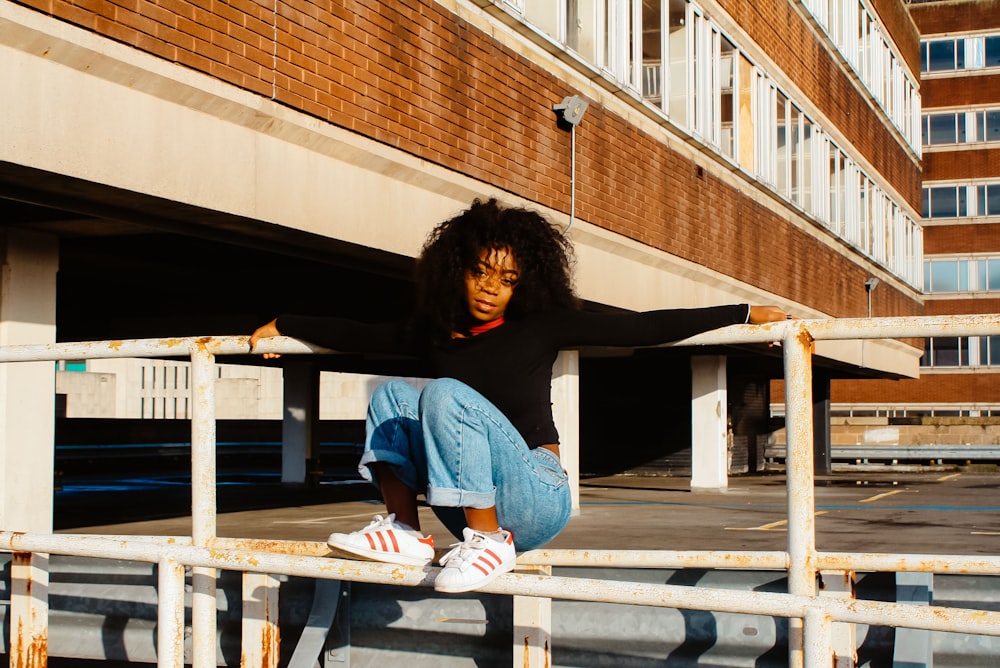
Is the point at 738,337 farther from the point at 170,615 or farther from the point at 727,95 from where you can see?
the point at 727,95

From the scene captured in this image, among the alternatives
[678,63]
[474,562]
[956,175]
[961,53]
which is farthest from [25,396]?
[961,53]

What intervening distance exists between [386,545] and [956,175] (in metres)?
50.2

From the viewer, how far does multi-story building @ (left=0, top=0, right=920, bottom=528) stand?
660 centimetres

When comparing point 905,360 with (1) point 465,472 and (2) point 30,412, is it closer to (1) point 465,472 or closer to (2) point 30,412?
(2) point 30,412

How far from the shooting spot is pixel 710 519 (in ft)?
44.6

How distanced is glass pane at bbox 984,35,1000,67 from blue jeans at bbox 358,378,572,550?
166ft

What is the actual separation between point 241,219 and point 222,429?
80.5 ft

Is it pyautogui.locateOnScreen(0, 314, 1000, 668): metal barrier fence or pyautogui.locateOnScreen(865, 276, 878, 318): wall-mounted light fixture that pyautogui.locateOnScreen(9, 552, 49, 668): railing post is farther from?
pyautogui.locateOnScreen(865, 276, 878, 318): wall-mounted light fixture

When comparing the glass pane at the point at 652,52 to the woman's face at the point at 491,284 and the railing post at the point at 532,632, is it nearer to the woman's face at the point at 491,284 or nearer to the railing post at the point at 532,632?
the woman's face at the point at 491,284

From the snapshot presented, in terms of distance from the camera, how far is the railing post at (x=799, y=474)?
10.3 feet

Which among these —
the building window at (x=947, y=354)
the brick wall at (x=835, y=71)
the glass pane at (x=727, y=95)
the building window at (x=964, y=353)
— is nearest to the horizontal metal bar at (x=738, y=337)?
the glass pane at (x=727, y=95)

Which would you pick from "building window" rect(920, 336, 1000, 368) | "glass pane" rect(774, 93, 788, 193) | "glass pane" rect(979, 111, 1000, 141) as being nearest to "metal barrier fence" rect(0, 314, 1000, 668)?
"glass pane" rect(774, 93, 788, 193)

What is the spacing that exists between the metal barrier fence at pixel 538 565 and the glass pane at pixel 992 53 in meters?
50.7

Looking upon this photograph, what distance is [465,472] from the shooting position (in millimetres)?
3355
